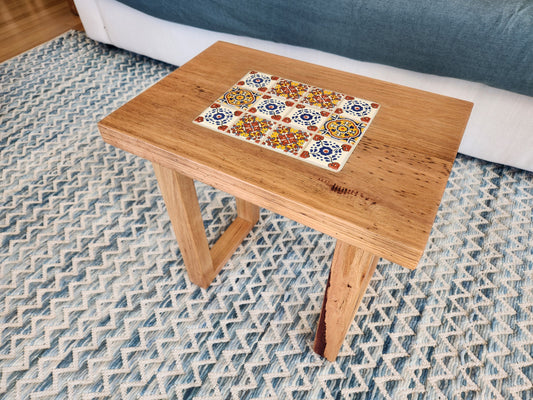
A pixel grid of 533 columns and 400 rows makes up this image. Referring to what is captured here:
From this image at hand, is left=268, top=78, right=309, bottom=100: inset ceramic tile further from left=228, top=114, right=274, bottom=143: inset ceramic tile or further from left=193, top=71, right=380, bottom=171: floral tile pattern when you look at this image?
left=228, top=114, right=274, bottom=143: inset ceramic tile

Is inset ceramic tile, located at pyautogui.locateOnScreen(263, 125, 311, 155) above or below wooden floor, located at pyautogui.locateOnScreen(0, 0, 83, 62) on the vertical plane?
above

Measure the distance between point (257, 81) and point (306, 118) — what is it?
0.20m

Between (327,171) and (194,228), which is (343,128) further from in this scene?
(194,228)

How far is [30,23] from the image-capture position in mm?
2426

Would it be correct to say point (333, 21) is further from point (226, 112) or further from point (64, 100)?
point (64, 100)

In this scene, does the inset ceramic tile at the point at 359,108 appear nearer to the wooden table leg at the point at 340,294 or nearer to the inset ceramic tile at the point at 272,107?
the inset ceramic tile at the point at 272,107

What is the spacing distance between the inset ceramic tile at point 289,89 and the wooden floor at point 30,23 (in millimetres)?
1975

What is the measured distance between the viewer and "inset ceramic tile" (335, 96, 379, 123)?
2.77 feet

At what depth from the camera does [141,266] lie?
1188 millimetres

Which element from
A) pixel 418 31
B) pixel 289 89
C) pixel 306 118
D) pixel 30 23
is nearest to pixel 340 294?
pixel 306 118

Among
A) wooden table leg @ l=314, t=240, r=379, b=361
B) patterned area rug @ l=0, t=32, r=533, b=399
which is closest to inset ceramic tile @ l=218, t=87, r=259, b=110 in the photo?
wooden table leg @ l=314, t=240, r=379, b=361

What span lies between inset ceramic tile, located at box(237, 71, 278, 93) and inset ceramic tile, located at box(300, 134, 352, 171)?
0.24 metres

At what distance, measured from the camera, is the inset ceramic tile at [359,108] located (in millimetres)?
843

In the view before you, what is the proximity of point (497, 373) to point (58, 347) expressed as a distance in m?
1.16
